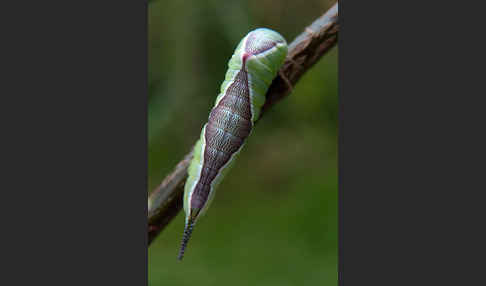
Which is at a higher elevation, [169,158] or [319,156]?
[169,158]

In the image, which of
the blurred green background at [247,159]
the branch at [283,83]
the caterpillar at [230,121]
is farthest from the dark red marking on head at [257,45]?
the blurred green background at [247,159]

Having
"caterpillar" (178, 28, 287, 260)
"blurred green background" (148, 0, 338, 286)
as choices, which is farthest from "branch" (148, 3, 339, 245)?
"blurred green background" (148, 0, 338, 286)

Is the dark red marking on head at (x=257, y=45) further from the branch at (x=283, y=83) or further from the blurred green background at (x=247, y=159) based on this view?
the blurred green background at (x=247, y=159)

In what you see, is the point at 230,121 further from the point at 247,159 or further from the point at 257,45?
the point at 247,159

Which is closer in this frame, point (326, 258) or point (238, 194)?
point (326, 258)

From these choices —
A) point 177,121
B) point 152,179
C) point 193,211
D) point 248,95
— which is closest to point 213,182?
point 193,211

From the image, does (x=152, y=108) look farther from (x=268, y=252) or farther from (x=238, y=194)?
(x=268, y=252)

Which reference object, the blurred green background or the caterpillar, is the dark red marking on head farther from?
the blurred green background
